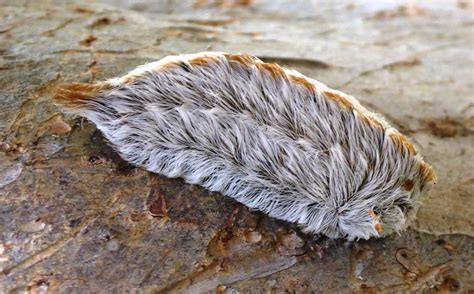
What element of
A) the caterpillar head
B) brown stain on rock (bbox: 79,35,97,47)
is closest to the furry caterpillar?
the caterpillar head

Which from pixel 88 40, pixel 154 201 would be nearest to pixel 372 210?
pixel 154 201

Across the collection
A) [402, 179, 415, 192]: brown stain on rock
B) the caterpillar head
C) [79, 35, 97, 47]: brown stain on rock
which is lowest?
the caterpillar head

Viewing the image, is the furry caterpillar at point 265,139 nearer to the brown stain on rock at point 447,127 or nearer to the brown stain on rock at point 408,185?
the brown stain on rock at point 408,185

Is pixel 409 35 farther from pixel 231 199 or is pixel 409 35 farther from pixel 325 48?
pixel 231 199

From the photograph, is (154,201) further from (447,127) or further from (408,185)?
(447,127)

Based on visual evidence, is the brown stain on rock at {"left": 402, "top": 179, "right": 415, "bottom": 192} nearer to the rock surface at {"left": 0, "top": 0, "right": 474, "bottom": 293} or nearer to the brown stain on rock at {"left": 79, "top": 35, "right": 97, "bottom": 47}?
the rock surface at {"left": 0, "top": 0, "right": 474, "bottom": 293}
